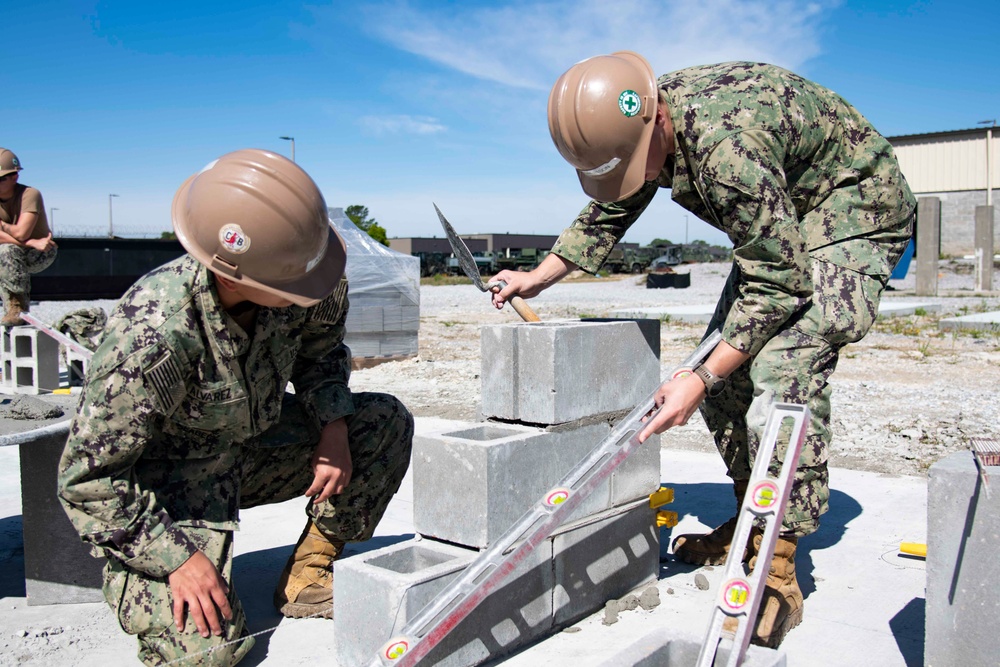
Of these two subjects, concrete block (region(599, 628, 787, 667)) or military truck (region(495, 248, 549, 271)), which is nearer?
concrete block (region(599, 628, 787, 667))

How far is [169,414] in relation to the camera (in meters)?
2.49

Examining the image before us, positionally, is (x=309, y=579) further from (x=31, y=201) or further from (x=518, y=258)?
(x=518, y=258)

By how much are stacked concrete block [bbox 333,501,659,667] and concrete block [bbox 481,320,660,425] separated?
0.41m

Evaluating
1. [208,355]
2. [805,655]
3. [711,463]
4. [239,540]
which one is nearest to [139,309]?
[208,355]

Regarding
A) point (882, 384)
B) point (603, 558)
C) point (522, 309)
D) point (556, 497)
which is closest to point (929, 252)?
point (882, 384)

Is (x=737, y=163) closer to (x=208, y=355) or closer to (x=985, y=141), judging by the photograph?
(x=208, y=355)

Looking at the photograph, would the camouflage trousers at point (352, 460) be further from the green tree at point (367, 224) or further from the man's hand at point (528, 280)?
the green tree at point (367, 224)

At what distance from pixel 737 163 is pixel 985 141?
39082 millimetres

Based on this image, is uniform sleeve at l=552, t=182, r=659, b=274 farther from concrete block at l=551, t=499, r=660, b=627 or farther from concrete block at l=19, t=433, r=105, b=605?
concrete block at l=19, t=433, r=105, b=605

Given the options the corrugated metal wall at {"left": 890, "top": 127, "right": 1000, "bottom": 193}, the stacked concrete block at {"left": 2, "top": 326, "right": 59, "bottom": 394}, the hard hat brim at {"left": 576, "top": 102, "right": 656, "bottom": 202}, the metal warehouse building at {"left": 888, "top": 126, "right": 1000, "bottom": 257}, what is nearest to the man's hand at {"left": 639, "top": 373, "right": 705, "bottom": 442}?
the hard hat brim at {"left": 576, "top": 102, "right": 656, "bottom": 202}

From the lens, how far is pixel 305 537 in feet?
10.1

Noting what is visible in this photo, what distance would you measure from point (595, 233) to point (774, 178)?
1015mm

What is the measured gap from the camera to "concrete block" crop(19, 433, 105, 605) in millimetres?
3020

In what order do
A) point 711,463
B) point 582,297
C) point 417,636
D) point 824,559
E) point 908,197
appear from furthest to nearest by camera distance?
point 582,297 → point 711,463 → point 824,559 → point 908,197 → point 417,636
